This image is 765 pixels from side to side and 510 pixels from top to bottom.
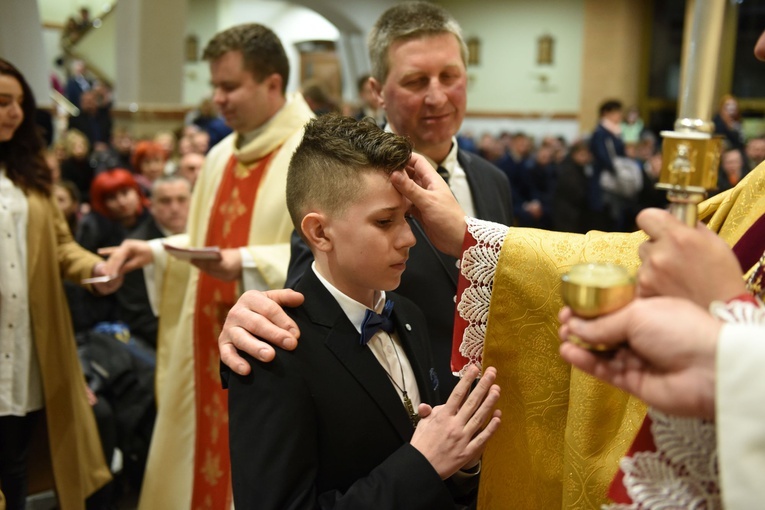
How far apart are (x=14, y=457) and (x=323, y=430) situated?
1.91m

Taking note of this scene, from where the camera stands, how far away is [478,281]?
1.61 metres

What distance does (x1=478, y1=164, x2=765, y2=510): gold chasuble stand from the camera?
5.13 ft

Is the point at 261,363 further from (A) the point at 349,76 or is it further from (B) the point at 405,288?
(A) the point at 349,76

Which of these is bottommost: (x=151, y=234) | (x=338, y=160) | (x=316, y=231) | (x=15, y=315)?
(x=15, y=315)

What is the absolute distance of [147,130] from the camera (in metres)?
8.41

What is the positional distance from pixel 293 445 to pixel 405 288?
747 mm

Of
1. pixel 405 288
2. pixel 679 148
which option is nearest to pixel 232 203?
pixel 405 288

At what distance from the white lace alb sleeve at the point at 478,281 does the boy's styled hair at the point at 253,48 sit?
1.66 metres

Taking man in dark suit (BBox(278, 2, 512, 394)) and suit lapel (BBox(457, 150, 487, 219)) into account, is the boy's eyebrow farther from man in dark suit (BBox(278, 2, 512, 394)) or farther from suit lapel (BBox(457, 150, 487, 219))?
suit lapel (BBox(457, 150, 487, 219))

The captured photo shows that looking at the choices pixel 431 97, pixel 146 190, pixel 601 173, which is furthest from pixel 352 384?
pixel 601 173

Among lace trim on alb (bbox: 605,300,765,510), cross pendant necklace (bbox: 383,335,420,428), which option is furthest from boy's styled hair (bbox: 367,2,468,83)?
lace trim on alb (bbox: 605,300,765,510)

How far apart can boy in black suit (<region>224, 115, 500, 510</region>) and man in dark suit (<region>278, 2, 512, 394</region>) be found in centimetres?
36

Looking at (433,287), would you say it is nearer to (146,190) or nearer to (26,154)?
(26,154)

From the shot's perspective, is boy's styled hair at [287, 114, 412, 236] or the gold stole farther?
the gold stole
